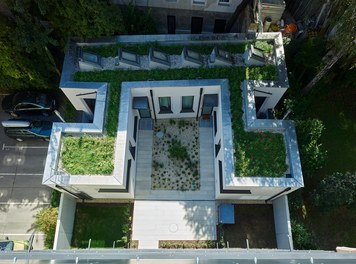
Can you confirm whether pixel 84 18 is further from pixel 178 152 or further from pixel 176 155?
pixel 176 155

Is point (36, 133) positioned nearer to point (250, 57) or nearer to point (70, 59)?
point (70, 59)

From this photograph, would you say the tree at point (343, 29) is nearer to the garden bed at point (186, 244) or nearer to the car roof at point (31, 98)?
the garden bed at point (186, 244)

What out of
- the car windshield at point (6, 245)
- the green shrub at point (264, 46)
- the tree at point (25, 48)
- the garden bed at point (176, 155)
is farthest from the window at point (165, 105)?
the car windshield at point (6, 245)

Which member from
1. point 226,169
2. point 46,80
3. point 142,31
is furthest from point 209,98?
point 46,80

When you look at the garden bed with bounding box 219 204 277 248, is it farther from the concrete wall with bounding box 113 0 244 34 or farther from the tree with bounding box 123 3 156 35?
the tree with bounding box 123 3 156 35

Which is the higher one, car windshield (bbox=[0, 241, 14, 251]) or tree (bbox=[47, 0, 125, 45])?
tree (bbox=[47, 0, 125, 45])

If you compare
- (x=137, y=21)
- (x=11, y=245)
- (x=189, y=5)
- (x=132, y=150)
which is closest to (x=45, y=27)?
(x=137, y=21)

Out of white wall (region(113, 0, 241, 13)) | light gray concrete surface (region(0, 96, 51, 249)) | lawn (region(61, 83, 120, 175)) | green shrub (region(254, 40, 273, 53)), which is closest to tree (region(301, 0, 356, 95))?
green shrub (region(254, 40, 273, 53))
